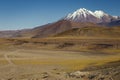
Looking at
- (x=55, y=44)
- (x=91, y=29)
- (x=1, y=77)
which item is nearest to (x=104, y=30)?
(x=91, y=29)

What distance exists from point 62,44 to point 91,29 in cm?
5508

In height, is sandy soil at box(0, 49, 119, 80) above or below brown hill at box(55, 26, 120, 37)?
below

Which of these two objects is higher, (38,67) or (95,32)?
(95,32)

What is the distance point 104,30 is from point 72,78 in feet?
377

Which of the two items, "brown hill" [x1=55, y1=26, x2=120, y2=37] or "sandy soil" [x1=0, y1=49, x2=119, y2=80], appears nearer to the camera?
"sandy soil" [x1=0, y1=49, x2=119, y2=80]

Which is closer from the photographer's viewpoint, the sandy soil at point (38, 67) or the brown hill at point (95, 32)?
the sandy soil at point (38, 67)

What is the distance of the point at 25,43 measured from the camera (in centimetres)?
9681

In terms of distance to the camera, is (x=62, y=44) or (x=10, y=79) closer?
(x=10, y=79)

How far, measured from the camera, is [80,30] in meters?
143

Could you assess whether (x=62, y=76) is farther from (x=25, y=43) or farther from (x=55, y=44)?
(x=25, y=43)

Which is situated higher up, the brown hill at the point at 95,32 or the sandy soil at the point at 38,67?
the brown hill at the point at 95,32

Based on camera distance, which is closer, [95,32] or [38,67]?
[38,67]

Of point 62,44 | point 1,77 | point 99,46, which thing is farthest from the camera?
point 62,44

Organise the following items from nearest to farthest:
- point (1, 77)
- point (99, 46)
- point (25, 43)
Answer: point (1, 77), point (99, 46), point (25, 43)
